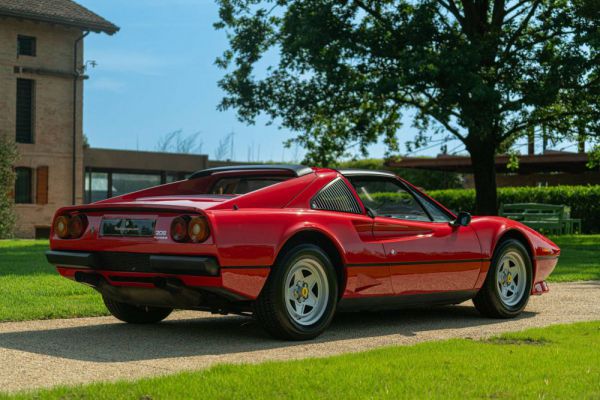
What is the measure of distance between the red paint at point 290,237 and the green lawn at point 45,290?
1300 millimetres

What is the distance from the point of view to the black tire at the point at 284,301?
21.7 ft

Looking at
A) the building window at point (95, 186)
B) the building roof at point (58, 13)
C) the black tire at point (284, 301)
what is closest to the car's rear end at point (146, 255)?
the black tire at point (284, 301)

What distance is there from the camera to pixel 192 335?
23.7ft

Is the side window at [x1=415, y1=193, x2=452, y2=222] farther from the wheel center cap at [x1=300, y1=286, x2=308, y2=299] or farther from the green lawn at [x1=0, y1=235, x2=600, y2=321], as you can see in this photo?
the green lawn at [x1=0, y1=235, x2=600, y2=321]

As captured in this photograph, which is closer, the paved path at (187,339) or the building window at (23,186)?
the paved path at (187,339)

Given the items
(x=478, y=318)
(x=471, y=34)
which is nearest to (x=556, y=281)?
(x=478, y=318)

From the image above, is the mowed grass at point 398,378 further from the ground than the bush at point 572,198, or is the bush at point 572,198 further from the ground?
the bush at point 572,198

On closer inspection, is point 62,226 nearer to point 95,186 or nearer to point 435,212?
point 435,212

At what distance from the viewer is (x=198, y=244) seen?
6.32 meters

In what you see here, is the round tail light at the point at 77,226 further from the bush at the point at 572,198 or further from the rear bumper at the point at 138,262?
the bush at the point at 572,198

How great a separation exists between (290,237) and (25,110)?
31.2 m

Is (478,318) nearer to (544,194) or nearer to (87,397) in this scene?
(87,397)

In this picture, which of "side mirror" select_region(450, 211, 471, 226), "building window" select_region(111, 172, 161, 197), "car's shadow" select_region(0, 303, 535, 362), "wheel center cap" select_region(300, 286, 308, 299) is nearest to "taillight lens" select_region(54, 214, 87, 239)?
"car's shadow" select_region(0, 303, 535, 362)

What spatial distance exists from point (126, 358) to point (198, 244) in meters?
0.89
